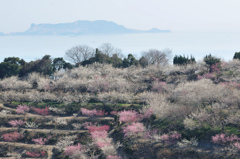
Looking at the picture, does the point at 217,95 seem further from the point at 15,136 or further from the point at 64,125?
the point at 15,136

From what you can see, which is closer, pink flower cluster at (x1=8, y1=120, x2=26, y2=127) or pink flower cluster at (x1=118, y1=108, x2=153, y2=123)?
pink flower cluster at (x1=118, y1=108, x2=153, y2=123)

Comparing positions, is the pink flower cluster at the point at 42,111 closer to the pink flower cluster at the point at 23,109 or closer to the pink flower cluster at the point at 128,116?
the pink flower cluster at the point at 23,109

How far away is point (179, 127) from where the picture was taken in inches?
1057

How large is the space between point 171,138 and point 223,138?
4978 mm

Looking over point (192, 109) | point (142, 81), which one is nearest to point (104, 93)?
point (142, 81)

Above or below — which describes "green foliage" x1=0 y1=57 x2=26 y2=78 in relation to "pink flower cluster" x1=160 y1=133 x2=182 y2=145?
above

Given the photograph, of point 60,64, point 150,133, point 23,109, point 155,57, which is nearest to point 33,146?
point 23,109

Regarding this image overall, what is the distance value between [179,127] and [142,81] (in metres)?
21.5

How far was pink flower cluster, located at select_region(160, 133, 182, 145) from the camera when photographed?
80.1 feet

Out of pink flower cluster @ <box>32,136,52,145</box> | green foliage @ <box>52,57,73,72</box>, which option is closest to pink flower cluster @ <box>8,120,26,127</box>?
pink flower cluster @ <box>32,136,52,145</box>

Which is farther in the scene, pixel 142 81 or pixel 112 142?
pixel 142 81

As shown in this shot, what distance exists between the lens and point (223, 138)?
22.2m

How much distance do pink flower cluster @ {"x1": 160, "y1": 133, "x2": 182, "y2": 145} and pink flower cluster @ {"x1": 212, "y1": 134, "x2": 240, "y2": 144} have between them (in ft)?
11.3

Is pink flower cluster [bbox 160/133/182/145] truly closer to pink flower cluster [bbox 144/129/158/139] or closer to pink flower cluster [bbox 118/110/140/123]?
pink flower cluster [bbox 144/129/158/139]
